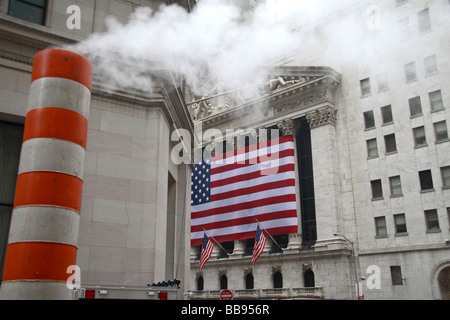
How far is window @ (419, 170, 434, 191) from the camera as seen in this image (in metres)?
35.7

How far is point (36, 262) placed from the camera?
6.65 metres

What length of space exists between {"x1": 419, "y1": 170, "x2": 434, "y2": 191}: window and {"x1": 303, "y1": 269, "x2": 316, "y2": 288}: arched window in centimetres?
1309

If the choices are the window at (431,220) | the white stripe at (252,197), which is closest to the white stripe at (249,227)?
the white stripe at (252,197)

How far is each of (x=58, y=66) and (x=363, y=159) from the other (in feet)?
120

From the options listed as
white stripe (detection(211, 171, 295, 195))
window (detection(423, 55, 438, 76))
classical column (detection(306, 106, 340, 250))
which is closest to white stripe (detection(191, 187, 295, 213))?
white stripe (detection(211, 171, 295, 195))

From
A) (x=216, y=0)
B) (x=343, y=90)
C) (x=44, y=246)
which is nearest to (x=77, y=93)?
(x=44, y=246)

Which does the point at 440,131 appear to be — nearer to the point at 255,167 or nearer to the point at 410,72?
the point at 410,72

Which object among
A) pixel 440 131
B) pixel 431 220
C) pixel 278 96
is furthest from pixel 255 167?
pixel 440 131

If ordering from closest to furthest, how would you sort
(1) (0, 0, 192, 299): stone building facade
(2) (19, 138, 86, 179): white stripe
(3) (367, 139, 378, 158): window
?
(2) (19, 138, 86, 179): white stripe → (1) (0, 0, 192, 299): stone building facade → (3) (367, 139, 378, 158): window

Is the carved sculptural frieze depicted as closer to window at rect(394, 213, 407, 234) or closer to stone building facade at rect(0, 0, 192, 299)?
window at rect(394, 213, 407, 234)

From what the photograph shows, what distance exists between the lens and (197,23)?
16.8 metres

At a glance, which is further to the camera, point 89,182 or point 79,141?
point 89,182

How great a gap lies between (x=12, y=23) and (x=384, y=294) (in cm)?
3509
